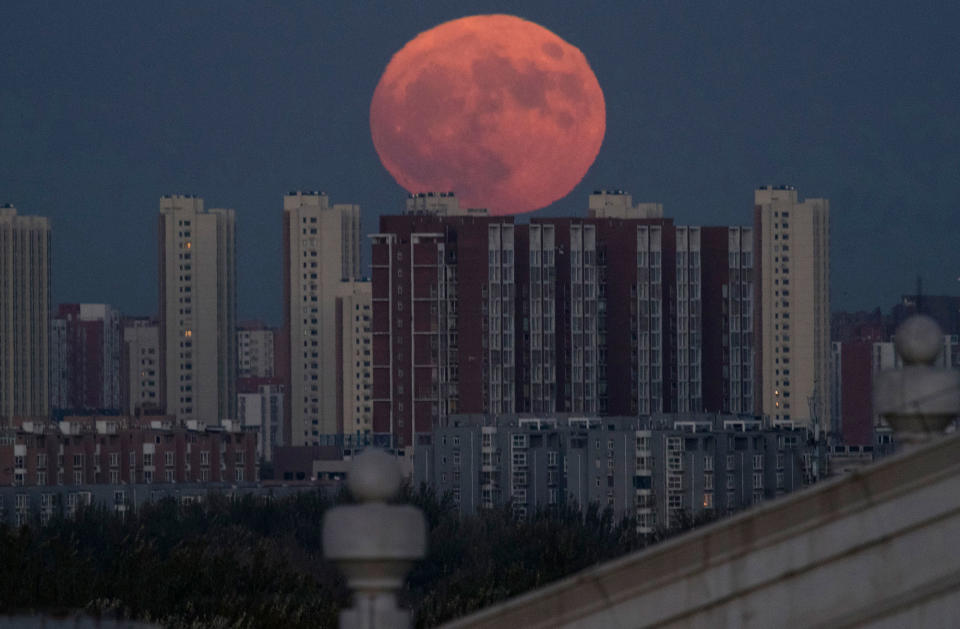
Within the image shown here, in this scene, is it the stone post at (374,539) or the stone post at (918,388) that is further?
the stone post at (918,388)

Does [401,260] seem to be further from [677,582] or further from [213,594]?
[677,582]

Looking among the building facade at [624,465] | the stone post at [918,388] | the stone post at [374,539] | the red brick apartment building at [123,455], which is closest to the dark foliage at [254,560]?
the stone post at [374,539]

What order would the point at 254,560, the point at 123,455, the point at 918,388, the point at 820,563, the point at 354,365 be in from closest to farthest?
the point at 820,563
the point at 918,388
the point at 254,560
the point at 123,455
the point at 354,365

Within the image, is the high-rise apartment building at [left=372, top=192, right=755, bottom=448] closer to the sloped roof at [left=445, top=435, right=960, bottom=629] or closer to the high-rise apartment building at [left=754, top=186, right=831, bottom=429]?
the high-rise apartment building at [left=754, top=186, right=831, bottom=429]

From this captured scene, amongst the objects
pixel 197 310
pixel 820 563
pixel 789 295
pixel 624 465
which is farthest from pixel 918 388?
pixel 789 295

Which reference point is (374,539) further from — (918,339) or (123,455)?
(123,455)

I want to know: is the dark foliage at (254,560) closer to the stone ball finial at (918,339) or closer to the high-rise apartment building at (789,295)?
the stone ball finial at (918,339)
